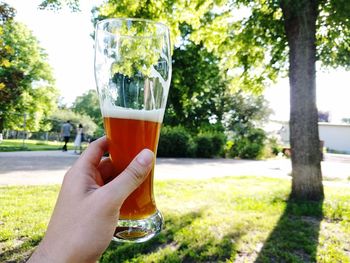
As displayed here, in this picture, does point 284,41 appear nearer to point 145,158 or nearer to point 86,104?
point 145,158

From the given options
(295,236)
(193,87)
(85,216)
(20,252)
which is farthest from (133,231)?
(193,87)

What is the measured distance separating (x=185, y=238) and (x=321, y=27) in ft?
19.7

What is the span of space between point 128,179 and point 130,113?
0.30 meters

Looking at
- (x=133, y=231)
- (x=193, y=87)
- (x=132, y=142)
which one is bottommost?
(x=133, y=231)

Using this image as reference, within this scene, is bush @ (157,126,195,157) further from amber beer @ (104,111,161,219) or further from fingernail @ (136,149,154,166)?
fingernail @ (136,149,154,166)

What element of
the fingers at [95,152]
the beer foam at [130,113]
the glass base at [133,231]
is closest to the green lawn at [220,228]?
the glass base at [133,231]

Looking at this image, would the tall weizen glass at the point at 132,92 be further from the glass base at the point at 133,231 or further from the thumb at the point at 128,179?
the thumb at the point at 128,179

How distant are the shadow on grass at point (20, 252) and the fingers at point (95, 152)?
232 centimetres

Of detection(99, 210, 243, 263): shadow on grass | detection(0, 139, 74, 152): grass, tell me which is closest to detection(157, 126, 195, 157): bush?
detection(0, 139, 74, 152): grass

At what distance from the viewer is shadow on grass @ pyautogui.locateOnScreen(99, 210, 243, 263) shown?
348cm

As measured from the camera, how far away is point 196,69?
81.2ft

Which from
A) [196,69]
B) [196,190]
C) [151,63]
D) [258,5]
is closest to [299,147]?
[196,190]

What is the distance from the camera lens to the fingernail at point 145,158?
4.45 ft

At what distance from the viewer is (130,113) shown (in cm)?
149
